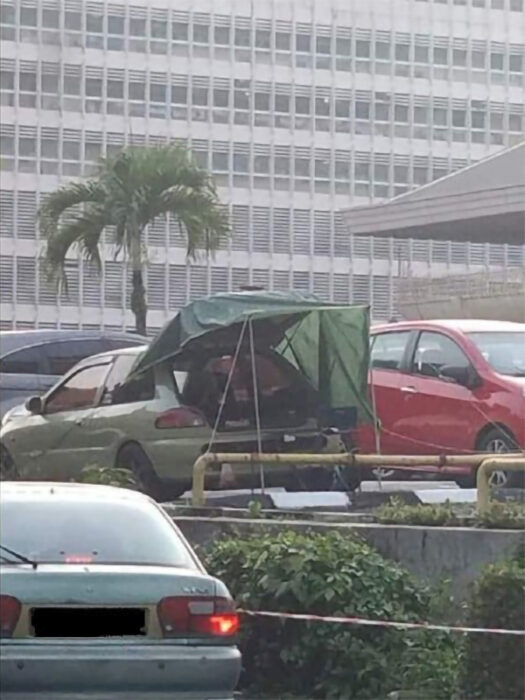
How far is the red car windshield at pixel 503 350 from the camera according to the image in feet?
49.2

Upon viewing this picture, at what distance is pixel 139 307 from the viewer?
39.0 m

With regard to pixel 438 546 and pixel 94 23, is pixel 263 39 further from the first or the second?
pixel 438 546

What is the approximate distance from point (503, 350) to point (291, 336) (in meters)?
1.75

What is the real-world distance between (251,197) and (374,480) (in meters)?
33.4

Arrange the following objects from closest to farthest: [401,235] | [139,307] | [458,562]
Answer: [458,562], [401,235], [139,307]

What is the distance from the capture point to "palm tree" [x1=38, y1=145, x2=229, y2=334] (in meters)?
35.6

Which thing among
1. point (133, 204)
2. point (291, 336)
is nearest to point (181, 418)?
point (291, 336)

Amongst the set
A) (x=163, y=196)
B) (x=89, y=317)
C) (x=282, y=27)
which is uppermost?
(x=282, y=27)

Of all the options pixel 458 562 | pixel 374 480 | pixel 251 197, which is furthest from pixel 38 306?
pixel 458 562

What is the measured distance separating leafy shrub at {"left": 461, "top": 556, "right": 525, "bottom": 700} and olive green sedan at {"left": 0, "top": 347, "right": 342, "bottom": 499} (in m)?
4.81

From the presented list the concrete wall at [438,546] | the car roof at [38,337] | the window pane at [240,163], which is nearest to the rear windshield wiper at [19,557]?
the concrete wall at [438,546]

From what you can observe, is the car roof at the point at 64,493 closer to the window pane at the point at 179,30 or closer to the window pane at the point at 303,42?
the window pane at the point at 303,42

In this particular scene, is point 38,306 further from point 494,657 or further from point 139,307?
point 494,657

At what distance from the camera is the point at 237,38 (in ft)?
141
